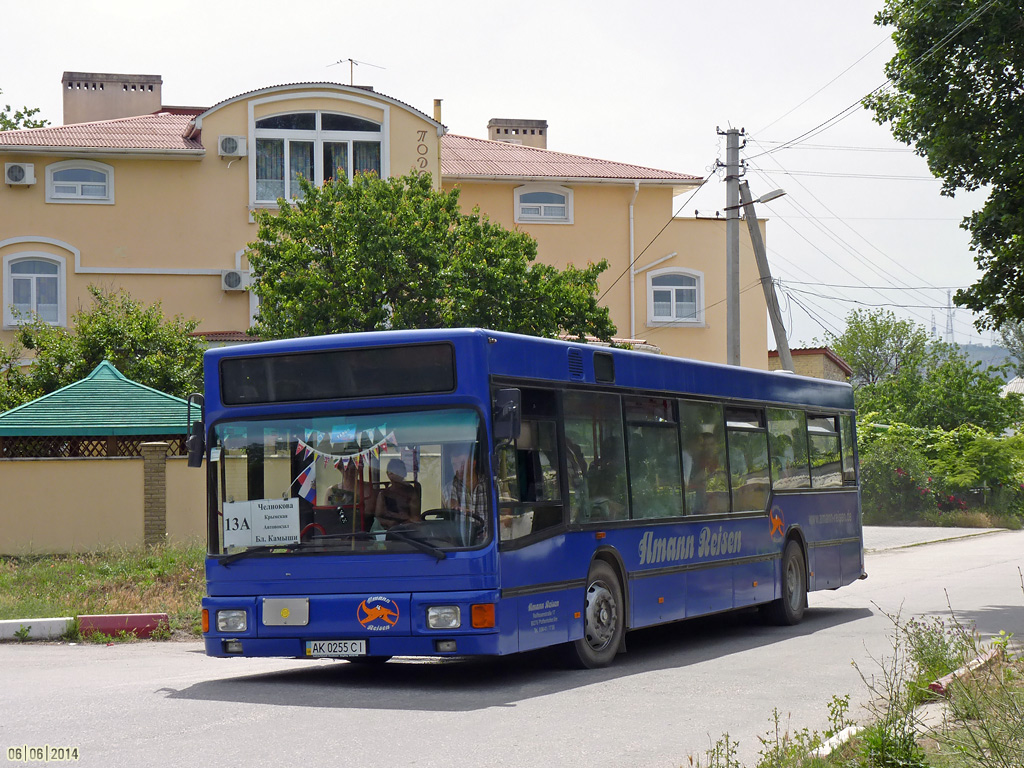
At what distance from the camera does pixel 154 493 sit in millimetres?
21359

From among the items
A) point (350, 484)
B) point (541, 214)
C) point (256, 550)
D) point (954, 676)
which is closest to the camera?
point (954, 676)

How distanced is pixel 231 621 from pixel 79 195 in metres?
28.1

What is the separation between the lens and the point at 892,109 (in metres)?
17.0

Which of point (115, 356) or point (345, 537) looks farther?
point (115, 356)

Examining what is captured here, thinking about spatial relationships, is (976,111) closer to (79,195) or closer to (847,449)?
(847,449)

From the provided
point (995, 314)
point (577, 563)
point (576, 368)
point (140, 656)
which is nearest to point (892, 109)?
point (995, 314)

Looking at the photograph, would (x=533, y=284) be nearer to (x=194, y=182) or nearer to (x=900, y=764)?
(x=194, y=182)

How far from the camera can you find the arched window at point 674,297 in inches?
1635

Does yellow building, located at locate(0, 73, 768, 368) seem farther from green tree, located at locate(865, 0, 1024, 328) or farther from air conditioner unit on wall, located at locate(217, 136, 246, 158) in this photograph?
green tree, located at locate(865, 0, 1024, 328)

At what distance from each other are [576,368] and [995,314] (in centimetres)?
795

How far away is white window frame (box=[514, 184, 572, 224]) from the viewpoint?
4009cm

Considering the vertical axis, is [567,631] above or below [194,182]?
below

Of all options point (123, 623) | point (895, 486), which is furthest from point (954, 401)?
point (123, 623)
